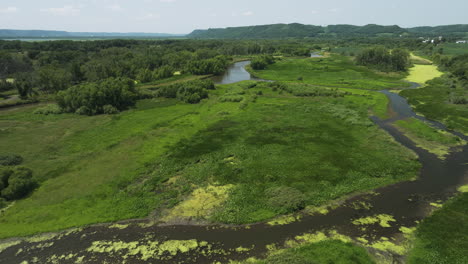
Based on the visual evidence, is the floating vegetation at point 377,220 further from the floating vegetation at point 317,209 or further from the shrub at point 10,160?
the shrub at point 10,160

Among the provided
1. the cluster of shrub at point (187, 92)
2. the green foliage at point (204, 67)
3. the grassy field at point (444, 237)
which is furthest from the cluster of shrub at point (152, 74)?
the grassy field at point (444, 237)

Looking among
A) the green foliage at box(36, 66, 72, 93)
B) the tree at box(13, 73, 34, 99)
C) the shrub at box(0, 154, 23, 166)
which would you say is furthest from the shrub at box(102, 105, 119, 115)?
the green foliage at box(36, 66, 72, 93)

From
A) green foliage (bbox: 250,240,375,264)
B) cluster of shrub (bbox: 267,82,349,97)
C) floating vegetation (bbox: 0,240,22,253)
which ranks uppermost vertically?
cluster of shrub (bbox: 267,82,349,97)

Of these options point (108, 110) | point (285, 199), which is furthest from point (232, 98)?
point (285, 199)

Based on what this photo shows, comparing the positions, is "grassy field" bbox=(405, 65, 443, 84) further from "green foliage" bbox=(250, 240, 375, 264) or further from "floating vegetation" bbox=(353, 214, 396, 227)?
"green foliage" bbox=(250, 240, 375, 264)

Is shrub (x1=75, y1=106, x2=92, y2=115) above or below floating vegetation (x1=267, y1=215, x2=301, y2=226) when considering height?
above

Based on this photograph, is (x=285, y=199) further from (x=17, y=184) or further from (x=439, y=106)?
(x=439, y=106)
